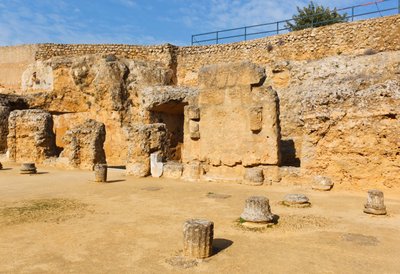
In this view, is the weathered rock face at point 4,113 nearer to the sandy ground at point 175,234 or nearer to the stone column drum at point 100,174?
the stone column drum at point 100,174

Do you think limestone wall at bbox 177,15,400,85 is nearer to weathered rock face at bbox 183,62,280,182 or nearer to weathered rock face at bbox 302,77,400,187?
weathered rock face at bbox 183,62,280,182

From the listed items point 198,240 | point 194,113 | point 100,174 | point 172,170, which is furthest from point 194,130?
point 198,240

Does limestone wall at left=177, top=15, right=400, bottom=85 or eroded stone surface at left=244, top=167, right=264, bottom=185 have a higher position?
limestone wall at left=177, top=15, right=400, bottom=85

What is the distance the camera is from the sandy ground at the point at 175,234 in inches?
172

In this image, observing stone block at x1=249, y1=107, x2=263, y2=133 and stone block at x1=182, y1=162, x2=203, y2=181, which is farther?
stone block at x1=182, y1=162, x2=203, y2=181

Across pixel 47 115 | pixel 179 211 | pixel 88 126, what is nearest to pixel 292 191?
pixel 179 211

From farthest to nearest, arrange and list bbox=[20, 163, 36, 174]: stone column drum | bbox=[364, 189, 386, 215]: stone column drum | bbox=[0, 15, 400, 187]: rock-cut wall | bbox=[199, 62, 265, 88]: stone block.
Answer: bbox=[20, 163, 36, 174]: stone column drum < bbox=[199, 62, 265, 88]: stone block < bbox=[0, 15, 400, 187]: rock-cut wall < bbox=[364, 189, 386, 215]: stone column drum

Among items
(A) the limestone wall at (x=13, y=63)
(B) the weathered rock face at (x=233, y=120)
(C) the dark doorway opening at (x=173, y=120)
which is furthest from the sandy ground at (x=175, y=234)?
(A) the limestone wall at (x=13, y=63)

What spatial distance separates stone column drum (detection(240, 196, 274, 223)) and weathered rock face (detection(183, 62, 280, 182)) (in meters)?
4.53

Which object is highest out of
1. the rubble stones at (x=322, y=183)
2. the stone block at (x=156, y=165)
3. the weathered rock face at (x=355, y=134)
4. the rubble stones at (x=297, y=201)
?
the weathered rock face at (x=355, y=134)

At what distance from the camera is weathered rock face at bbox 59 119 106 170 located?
15.9m

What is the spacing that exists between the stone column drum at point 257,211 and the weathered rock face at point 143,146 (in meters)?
7.04

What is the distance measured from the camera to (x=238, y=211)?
23.9 feet

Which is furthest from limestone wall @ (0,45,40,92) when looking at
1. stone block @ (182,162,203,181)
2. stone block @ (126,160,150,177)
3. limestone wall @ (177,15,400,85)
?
stone block @ (182,162,203,181)
